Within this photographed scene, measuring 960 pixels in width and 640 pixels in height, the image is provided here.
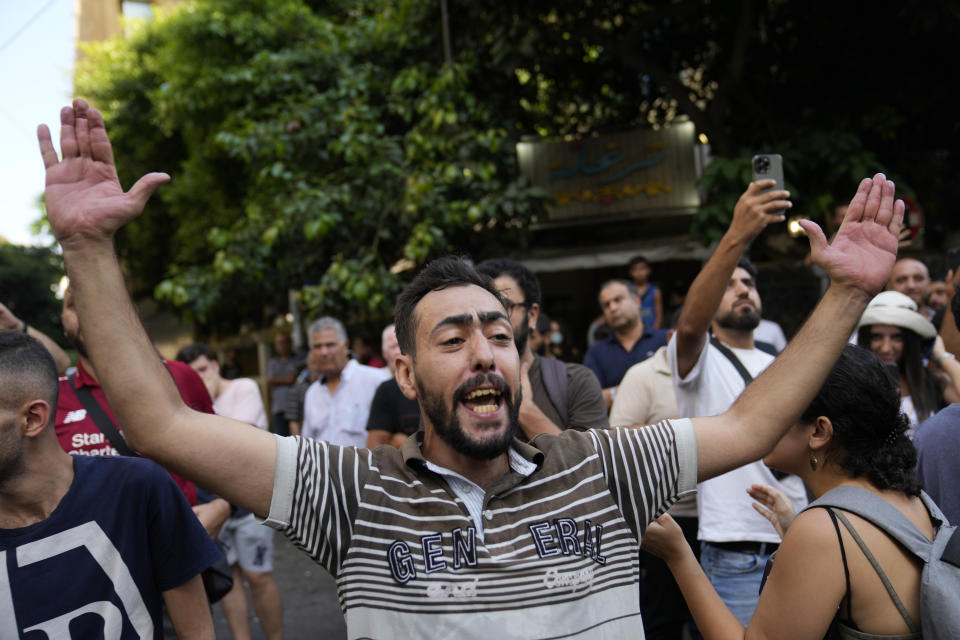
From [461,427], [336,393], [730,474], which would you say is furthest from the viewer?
[336,393]

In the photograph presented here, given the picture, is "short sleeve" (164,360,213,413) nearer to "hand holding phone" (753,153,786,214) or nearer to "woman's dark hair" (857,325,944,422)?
"hand holding phone" (753,153,786,214)

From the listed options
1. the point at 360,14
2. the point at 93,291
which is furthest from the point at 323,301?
the point at 93,291

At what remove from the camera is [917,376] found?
3600mm

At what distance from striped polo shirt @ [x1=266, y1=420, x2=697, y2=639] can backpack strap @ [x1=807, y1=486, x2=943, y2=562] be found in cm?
43

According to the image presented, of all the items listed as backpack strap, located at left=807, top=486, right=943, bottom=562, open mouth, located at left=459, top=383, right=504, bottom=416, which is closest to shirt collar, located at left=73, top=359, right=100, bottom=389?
open mouth, located at left=459, top=383, right=504, bottom=416

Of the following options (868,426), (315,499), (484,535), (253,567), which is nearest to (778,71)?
(253,567)

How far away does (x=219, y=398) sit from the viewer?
5.40 meters

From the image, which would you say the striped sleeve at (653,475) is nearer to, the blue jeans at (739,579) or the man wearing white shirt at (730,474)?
the man wearing white shirt at (730,474)

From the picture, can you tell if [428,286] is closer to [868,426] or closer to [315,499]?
[315,499]

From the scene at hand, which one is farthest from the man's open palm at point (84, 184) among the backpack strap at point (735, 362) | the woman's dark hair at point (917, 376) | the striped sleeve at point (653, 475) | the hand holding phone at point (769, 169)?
the woman's dark hair at point (917, 376)

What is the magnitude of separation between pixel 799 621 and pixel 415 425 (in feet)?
8.26

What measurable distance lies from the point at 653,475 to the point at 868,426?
2.21ft

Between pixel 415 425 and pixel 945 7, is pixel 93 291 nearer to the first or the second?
pixel 415 425

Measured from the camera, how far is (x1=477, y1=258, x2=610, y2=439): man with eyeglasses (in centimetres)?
330
